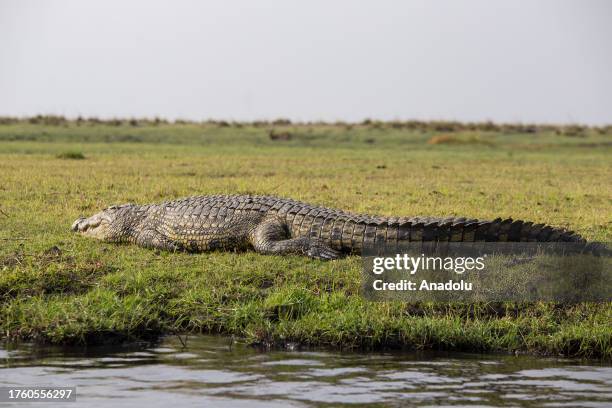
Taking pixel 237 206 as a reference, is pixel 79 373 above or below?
below

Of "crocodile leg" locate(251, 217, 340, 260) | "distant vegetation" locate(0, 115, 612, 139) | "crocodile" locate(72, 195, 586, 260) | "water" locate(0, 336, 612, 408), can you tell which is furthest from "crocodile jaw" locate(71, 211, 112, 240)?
"distant vegetation" locate(0, 115, 612, 139)

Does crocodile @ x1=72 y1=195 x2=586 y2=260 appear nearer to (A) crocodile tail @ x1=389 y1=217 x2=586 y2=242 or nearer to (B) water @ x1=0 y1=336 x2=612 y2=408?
(A) crocodile tail @ x1=389 y1=217 x2=586 y2=242

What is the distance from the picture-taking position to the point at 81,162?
20.0 meters

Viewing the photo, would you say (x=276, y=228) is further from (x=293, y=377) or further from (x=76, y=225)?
(x=293, y=377)

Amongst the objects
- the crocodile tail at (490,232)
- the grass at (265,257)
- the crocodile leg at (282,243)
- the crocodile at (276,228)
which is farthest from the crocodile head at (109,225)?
the crocodile tail at (490,232)

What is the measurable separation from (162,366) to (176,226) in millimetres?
3534

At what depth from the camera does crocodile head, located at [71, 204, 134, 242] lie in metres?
10.2

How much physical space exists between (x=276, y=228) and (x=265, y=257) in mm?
427

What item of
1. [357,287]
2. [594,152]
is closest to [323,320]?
[357,287]

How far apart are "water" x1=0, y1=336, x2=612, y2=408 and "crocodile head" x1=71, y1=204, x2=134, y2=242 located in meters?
3.38

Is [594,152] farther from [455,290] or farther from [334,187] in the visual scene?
[455,290]

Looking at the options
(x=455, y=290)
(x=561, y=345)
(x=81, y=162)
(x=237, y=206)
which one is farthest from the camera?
(x=81, y=162)

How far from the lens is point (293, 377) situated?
6090mm

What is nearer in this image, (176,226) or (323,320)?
(323,320)
